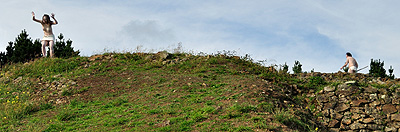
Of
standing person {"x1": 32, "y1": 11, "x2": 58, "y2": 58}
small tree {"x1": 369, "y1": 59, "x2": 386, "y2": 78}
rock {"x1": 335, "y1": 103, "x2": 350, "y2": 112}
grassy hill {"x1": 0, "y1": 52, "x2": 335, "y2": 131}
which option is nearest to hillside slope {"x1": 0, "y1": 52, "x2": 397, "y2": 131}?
grassy hill {"x1": 0, "y1": 52, "x2": 335, "y2": 131}

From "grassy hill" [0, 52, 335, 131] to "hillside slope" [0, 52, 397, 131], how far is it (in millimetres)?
27

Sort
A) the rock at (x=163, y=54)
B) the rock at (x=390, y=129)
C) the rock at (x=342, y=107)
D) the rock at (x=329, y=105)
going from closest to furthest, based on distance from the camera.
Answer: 1. the rock at (x=390, y=129)
2. the rock at (x=342, y=107)
3. the rock at (x=329, y=105)
4. the rock at (x=163, y=54)

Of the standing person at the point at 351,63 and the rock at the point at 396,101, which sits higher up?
the standing person at the point at 351,63

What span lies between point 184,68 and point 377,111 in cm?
773

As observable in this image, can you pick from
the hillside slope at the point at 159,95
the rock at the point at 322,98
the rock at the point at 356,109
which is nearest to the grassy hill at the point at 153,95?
the hillside slope at the point at 159,95

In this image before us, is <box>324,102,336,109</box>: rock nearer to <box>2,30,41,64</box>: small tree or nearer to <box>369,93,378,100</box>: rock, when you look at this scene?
<box>369,93,378,100</box>: rock

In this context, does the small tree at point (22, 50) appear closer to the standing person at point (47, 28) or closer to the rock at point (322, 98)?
the standing person at point (47, 28)

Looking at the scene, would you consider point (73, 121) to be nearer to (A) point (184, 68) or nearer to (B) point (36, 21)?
(A) point (184, 68)

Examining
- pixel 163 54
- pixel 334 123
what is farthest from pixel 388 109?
pixel 163 54

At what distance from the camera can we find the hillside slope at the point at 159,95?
10.0 meters

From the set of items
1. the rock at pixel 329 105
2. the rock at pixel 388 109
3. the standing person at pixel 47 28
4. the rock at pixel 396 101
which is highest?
the standing person at pixel 47 28

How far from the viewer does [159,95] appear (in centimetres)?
1277

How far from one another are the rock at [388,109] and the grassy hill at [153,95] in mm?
2137

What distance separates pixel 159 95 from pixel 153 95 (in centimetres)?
20
